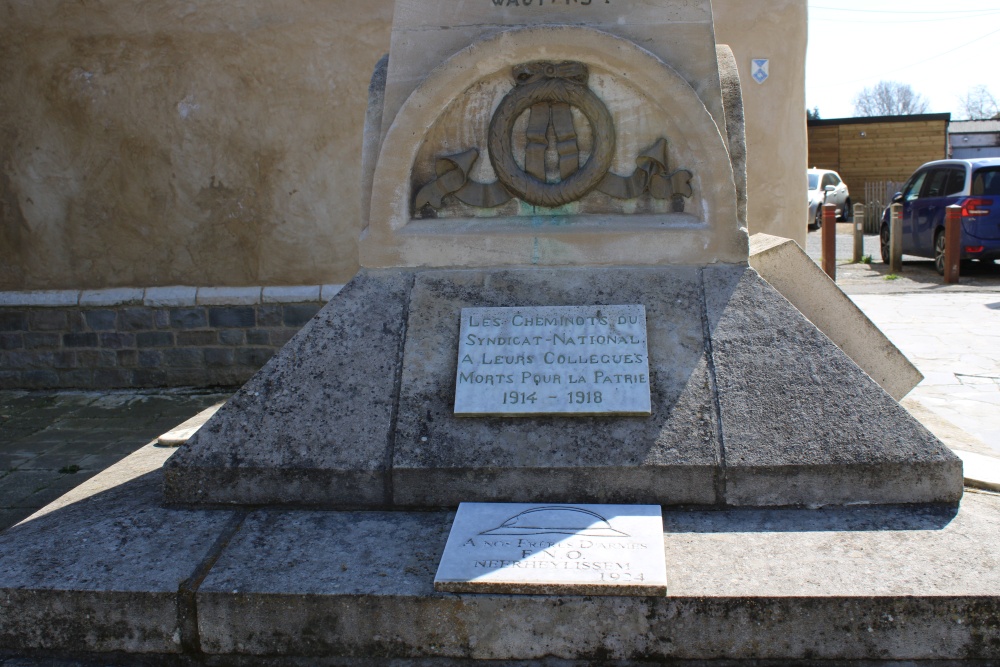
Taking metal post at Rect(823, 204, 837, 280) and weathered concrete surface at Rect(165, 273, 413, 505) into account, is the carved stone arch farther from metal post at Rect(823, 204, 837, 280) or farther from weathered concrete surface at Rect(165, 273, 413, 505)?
metal post at Rect(823, 204, 837, 280)

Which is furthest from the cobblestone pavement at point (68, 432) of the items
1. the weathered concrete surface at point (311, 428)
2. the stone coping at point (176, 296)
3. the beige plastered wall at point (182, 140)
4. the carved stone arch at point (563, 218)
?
the carved stone arch at point (563, 218)

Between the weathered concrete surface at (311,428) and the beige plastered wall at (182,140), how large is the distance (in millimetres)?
3207

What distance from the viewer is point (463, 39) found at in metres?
3.35

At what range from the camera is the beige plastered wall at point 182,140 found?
20.2 feet

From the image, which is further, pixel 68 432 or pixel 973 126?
pixel 973 126

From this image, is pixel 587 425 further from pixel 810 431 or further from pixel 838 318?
pixel 838 318

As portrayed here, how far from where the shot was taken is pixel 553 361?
3.08 m

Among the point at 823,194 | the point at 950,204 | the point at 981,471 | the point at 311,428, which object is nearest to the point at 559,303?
the point at 311,428

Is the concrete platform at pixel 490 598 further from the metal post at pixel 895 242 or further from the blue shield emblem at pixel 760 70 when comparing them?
the metal post at pixel 895 242

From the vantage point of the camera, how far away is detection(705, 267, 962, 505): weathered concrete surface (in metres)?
2.81

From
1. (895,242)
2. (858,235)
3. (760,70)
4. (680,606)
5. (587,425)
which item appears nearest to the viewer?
(680,606)

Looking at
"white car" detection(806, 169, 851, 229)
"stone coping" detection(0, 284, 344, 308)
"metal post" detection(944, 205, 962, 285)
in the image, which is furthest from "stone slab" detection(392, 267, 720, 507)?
"white car" detection(806, 169, 851, 229)

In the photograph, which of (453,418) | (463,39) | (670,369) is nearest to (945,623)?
(670,369)

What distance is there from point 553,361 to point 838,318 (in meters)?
1.35
